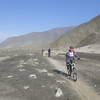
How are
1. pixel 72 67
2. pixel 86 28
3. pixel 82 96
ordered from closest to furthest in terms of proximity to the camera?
pixel 82 96 < pixel 72 67 < pixel 86 28

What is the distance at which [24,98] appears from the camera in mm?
9656

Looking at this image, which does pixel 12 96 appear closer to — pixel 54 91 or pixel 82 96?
pixel 54 91

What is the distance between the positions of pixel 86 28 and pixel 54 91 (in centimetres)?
16889

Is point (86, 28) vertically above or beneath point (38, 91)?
above

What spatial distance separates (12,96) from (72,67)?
6212 mm

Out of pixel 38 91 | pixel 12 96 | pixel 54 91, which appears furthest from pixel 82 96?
pixel 12 96

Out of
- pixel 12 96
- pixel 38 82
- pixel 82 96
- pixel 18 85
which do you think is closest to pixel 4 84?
pixel 18 85

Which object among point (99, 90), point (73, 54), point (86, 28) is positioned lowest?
point (99, 90)

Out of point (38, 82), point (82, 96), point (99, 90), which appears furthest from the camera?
point (38, 82)

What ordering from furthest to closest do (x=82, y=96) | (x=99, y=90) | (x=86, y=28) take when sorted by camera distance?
(x=86, y=28) < (x=99, y=90) < (x=82, y=96)

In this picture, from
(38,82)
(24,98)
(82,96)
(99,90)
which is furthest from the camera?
(38,82)

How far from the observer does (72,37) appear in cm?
17775

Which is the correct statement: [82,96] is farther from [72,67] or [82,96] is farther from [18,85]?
[72,67]

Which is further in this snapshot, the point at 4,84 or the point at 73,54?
the point at 73,54
